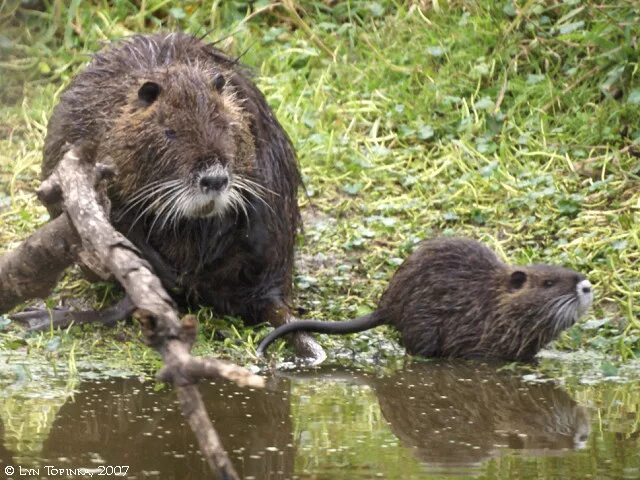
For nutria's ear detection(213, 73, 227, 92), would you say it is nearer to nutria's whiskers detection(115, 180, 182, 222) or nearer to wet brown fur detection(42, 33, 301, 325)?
wet brown fur detection(42, 33, 301, 325)

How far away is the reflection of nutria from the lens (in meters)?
3.82

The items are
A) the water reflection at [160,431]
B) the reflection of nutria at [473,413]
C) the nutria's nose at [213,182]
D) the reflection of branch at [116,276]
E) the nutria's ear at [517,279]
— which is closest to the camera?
the reflection of branch at [116,276]

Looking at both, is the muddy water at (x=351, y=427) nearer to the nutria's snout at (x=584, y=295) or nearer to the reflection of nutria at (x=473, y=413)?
the reflection of nutria at (x=473, y=413)

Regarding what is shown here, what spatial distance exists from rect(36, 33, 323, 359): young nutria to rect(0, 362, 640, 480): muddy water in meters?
0.62

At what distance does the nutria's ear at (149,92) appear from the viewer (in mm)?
4910

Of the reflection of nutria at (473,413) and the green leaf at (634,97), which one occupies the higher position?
the green leaf at (634,97)

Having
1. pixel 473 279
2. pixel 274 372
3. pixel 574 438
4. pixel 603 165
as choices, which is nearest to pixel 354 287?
pixel 473 279

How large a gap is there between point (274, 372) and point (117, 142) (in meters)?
1.00

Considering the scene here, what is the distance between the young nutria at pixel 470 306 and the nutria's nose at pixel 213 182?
1.88 feet

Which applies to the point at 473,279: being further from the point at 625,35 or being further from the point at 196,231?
the point at 625,35

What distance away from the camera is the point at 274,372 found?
4.72m

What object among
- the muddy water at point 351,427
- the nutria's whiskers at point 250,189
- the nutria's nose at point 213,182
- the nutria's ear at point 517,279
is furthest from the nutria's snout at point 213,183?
the nutria's ear at point 517,279

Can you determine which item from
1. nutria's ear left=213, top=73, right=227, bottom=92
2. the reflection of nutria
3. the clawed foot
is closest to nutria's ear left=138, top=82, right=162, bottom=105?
nutria's ear left=213, top=73, right=227, bottom=92

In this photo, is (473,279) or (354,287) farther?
(354,287)
